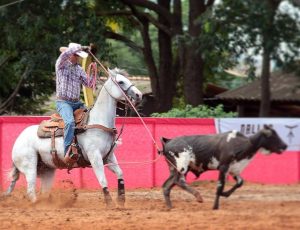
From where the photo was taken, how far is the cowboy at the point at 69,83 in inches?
463

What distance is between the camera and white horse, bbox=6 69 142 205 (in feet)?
38.3

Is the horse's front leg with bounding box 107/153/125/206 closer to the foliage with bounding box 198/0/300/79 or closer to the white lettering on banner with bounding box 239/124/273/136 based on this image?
the white lettering on banner with bounding box 239/124/273/136

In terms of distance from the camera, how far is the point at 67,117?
11.8 metres

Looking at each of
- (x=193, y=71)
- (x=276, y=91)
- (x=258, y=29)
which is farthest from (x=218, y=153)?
(x=276, y=91)

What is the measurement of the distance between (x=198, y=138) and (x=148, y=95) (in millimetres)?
19993

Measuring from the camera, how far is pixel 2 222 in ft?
32.1

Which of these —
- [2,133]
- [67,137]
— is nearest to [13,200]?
[67,137]

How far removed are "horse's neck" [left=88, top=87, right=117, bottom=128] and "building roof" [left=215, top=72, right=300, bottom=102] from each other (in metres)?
16.4

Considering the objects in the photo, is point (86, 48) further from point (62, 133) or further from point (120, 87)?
point (62, 133)

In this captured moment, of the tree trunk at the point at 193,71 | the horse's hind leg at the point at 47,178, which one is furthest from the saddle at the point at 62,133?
the tree trunk at the point at 193,71

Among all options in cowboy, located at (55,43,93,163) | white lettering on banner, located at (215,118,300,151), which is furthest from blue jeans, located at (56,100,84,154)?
white lettering on banner, located at (215,118,300,151)

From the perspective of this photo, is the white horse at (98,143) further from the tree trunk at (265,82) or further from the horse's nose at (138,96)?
the tree trunk at (265,82)

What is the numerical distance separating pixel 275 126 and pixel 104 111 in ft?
15.0

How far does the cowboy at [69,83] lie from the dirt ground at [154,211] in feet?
3.82
